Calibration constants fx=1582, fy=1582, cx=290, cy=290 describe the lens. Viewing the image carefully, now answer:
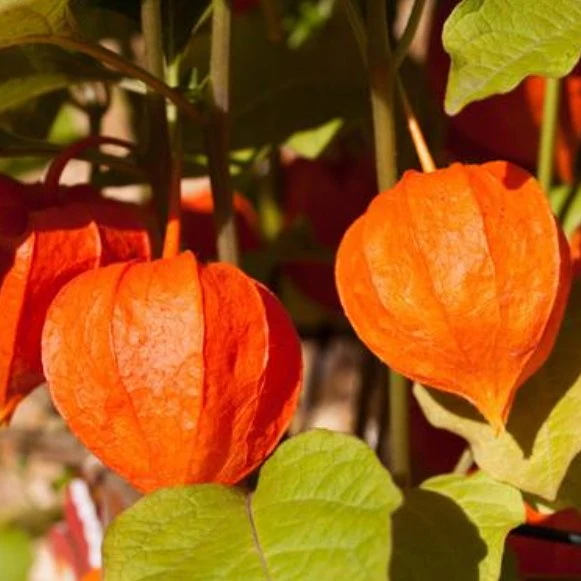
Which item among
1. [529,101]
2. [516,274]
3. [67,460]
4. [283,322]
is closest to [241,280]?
[283,322]

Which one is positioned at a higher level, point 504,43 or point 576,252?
point 504,43

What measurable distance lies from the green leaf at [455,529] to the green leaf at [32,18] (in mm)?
307

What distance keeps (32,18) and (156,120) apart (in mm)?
146

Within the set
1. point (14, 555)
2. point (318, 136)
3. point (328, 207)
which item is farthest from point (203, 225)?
point (14, 555)

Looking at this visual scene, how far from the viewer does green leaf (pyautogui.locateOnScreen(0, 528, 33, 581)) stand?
1729 millimetres

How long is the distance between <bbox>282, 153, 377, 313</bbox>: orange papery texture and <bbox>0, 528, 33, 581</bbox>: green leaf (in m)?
0.55

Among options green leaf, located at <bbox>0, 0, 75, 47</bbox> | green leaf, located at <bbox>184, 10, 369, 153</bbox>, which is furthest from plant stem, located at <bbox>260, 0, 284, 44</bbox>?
green leaf, located at <bbox>0, 0, 75, 47</bbox>

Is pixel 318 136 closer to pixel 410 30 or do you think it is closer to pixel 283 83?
pixel 283 83

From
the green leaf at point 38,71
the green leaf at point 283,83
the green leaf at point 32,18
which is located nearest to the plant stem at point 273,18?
the green leaf at point 283,83

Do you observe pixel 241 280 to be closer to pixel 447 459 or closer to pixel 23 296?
pixel 23 296

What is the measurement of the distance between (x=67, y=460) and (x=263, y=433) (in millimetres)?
700

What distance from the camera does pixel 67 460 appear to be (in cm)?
143

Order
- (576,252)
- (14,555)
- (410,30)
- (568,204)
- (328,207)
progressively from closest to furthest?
1. (410,30)
2. (576,252)
3. (568,204)
4. (328,207)
5. (14,555)

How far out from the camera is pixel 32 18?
29.2 inches
